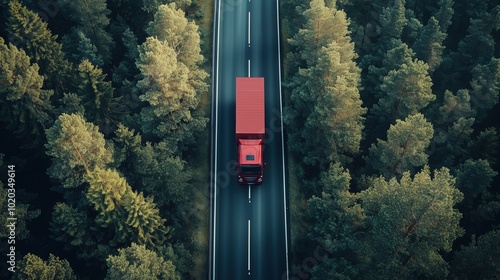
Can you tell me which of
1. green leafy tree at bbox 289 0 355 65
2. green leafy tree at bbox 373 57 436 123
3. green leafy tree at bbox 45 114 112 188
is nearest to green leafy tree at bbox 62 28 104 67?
green leafy tree at bbox 45 114 112 188

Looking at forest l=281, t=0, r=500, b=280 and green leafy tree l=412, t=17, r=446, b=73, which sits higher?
green leafy tree l=412, t=17, r=446, b=73

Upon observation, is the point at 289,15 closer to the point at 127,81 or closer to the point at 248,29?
the point at 248,29

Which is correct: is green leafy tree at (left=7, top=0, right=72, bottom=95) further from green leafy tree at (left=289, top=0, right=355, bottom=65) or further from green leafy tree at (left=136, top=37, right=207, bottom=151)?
green leafy tree at (left=289, top=0, right=355, bottom=65)

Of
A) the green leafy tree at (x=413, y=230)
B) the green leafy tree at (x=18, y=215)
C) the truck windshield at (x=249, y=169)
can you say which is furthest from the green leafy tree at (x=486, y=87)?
the green leafy tree at (x=18, y=215)

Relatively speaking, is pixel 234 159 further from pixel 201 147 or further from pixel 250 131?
pixel 250 131

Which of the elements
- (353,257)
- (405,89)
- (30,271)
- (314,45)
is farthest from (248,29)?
(30,271)
